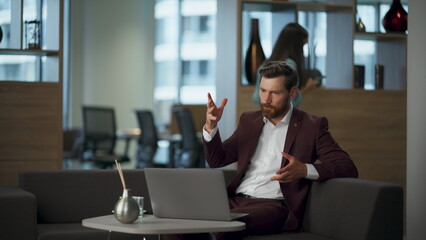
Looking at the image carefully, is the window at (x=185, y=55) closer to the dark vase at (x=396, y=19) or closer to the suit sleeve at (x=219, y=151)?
the dark vase at (x=396, y=19)

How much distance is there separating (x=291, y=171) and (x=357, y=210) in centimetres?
34

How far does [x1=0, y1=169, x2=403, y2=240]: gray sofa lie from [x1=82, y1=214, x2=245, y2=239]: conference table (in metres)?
0.47

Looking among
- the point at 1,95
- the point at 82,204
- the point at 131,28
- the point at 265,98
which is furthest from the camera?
the point at 131,28

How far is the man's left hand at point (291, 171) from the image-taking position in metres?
3.29

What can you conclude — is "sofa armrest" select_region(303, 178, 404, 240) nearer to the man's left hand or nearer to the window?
the man's left hand

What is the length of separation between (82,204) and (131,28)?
10.2 m

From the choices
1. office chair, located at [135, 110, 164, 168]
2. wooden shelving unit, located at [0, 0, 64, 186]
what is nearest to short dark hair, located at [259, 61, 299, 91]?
wooden shelving unit, located at [0, 0, 64, 186]

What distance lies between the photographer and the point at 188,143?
9195 millimetres

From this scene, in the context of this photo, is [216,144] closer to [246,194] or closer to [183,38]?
[246,194]

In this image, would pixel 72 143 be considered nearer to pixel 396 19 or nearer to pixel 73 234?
pixel 396 19

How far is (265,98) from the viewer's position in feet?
11.6

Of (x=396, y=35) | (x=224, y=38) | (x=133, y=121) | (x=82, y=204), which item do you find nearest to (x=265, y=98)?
(x=82, y=204)

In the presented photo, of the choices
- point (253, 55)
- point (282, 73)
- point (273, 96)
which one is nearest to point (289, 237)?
point (273, 96)

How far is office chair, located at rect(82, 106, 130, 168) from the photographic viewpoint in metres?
9.66
